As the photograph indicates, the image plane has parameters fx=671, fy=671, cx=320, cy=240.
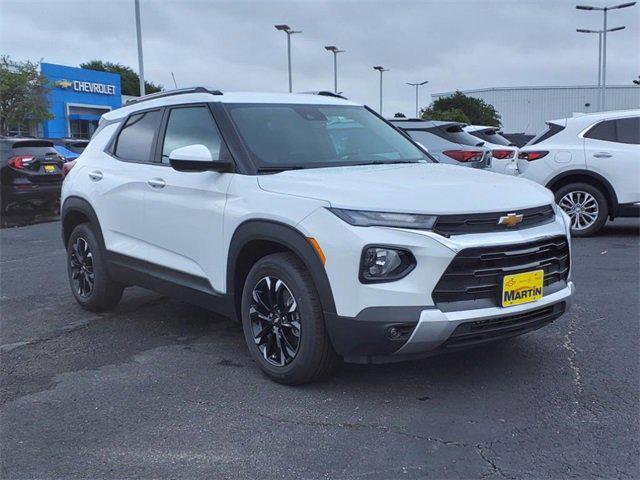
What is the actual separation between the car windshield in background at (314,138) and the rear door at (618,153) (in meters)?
4.84

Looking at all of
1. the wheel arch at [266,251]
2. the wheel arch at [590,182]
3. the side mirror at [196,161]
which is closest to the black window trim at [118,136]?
the side mirror at [196,161]

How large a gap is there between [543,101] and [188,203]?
3319 inches

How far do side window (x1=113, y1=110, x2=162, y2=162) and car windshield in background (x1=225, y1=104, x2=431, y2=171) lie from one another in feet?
3.01

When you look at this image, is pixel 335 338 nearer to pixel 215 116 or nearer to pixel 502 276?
pixel 502 276

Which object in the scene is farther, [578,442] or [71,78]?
[71,78]

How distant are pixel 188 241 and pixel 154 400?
1.13 metres

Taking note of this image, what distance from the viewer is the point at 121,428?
11.3ft

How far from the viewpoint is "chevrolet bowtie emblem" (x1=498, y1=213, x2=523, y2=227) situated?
11.6 feet

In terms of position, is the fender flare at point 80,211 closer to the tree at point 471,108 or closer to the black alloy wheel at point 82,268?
the black alloy wheel at point 82,268

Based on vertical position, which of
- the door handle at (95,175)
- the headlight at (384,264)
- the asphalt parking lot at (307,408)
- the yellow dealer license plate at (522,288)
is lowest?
the asphalt parking lot at (307,408)

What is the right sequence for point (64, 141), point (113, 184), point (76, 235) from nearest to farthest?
point (113, 184) < point (76, 235) < point (64, 141)

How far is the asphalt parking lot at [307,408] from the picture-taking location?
3035 millimetres

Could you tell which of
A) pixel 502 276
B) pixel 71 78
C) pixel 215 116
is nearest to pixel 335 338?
pixel 502 276

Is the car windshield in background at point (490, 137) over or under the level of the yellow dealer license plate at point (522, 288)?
over
